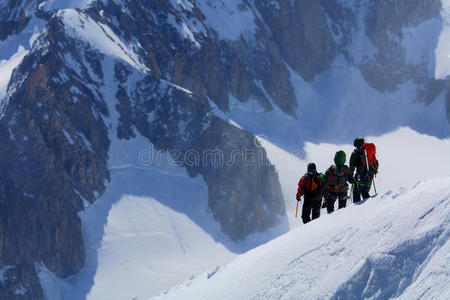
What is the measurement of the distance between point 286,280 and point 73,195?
7225 centimetres

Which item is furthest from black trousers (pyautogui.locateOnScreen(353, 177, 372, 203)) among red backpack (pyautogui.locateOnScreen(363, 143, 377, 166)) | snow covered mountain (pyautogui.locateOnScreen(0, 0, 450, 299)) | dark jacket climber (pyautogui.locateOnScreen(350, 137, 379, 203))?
snow covered mountain (pyautogui.locateOnScreen(0, 0, 450, 299))

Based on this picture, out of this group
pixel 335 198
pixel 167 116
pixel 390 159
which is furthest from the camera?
pixel 390 159

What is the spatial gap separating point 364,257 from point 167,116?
275 ft

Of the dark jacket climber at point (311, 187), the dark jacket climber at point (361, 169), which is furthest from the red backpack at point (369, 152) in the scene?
the dark jacket climber at point (311, 187)

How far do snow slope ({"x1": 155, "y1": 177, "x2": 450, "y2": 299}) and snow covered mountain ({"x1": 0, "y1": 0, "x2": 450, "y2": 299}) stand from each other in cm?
6121

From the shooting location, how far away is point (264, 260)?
17219 millimetres

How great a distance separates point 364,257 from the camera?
1485cm

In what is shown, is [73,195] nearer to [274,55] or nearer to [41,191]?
[41,191]

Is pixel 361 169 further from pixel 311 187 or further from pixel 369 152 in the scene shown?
pixel 311 187

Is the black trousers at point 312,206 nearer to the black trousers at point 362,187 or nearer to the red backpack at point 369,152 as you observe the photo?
the black trousers at point 362,187

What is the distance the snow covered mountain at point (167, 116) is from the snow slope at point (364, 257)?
6121 cm

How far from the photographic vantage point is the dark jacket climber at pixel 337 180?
1819 centimetres

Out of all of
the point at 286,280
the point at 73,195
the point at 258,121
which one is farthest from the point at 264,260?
the point at 258,121

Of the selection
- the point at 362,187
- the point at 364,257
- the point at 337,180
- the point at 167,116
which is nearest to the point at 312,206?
the point at 337,180
